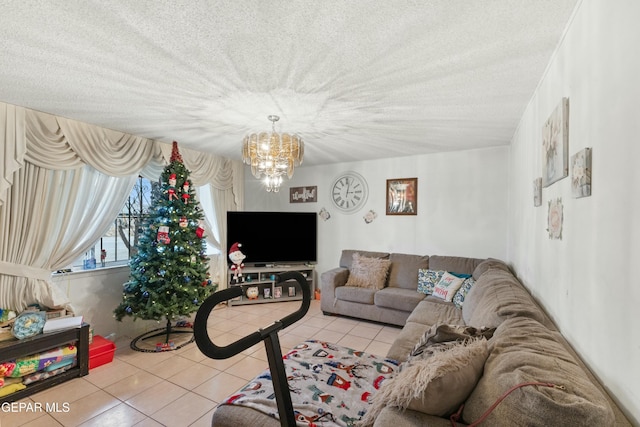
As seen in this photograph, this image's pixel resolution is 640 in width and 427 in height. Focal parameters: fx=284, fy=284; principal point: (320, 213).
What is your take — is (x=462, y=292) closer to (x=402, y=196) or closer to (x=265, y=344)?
(x=402, y=196)

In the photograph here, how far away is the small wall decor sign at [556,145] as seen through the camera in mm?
1435

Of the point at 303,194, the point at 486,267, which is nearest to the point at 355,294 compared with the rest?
the point at 486,267

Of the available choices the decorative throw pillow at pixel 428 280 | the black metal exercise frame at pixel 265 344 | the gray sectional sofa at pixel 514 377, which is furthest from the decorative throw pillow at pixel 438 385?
the decorative throw pillow at pixel 428 280

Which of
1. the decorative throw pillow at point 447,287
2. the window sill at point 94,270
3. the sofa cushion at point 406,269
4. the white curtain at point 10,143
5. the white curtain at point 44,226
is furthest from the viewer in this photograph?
the sofa cushion at point 406,269

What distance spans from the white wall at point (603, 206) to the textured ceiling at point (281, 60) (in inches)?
14.0

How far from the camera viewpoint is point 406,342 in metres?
2.26

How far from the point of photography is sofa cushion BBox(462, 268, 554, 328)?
5.24 ft

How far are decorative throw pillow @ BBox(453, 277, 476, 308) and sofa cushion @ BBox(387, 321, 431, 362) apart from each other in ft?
2.64

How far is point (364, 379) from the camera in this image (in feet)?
5.77

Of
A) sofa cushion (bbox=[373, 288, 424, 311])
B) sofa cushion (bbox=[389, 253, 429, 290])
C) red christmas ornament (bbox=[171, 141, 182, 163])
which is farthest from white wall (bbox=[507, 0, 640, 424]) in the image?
red christmas ornament (bbox=[171, 141, 182, 163])

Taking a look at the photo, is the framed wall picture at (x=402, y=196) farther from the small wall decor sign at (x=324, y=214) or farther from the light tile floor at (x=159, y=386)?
the light tile floor at (x=159, y=386)

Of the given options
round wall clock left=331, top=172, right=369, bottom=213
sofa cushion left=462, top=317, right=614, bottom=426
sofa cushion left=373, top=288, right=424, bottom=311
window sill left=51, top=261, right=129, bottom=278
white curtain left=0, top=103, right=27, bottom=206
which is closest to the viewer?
sofa cushion left=462, top=317, right=614, bottom=426

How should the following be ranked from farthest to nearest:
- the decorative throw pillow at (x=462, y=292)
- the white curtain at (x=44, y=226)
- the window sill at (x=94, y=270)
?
the decorative throw pillow at (x=462, y=292)
the window sill at (x=94, y=270)
the white curtain at (x=44, y=226)

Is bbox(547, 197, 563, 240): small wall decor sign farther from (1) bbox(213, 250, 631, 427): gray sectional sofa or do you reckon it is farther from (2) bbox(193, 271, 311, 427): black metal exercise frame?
(2) bbox(193, 271, 311, 427): black metal exercise frame
